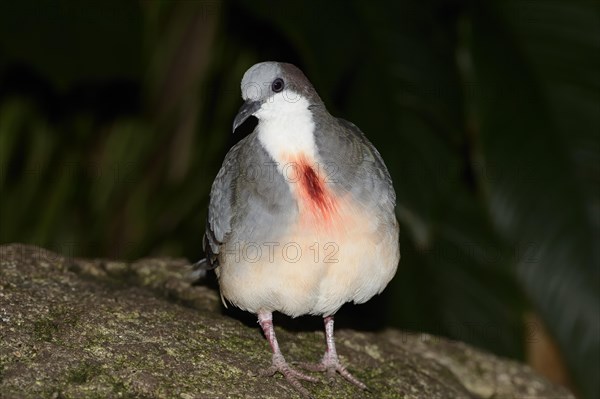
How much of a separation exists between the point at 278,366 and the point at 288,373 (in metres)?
0.05

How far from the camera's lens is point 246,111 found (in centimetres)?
297

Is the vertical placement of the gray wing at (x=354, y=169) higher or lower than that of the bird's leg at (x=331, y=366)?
higher

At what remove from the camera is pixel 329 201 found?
298cm

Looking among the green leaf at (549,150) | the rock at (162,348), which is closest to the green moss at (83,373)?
the rock at (162,348)

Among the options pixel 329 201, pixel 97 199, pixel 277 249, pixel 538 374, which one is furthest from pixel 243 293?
pixel 97 199

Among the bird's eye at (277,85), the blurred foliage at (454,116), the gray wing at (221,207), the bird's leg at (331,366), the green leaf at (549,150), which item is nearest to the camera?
the bird's eye at (277,85)

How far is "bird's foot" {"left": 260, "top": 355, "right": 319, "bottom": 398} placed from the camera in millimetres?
3066

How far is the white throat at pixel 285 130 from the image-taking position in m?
2.99

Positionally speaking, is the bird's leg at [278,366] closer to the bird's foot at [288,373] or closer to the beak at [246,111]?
the bird's foot at [288,373]

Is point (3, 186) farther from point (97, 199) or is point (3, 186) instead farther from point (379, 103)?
point (379, 103)

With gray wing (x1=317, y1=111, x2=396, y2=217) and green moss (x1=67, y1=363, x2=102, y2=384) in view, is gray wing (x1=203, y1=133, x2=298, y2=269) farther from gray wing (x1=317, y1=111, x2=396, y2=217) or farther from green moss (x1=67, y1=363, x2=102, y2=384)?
green moss (x1=67, y1=363, x2=102, y2=384)

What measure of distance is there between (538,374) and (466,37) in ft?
5.77

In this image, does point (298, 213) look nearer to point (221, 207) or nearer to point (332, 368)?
point (221, 207)

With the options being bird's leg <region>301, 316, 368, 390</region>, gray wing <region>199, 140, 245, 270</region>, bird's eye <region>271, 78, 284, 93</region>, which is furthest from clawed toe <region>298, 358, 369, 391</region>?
bird's eye <region>271, 78, 284, 93</region>
